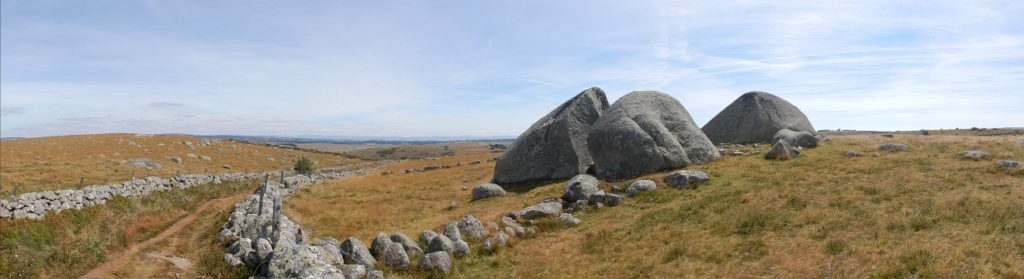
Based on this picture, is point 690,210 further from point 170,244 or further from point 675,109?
point 170,244

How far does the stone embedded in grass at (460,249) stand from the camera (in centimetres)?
1731

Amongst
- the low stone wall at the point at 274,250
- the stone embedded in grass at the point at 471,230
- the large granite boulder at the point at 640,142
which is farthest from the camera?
the large granite boulder at the point at 640,142

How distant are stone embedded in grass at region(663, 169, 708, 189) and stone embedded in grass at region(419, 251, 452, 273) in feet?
49.4

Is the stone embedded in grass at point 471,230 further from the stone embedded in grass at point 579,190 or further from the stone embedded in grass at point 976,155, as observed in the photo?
the stone embedded in grass at point 976,155

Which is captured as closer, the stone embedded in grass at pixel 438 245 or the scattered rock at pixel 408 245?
the stone embedded in grass at pixel 438 245

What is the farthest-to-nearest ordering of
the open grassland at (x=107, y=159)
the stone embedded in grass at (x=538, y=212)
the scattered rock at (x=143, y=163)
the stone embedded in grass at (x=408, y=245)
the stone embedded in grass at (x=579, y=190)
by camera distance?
the scattered rock at (x=143, y=163) < the open grassland at (x=107, y=159) < the stone embedded in grass at (x=579, y=190) < the stone embedded in grass at (x=538, y=212) < the stone embedded in grass at (x=408, y=245)

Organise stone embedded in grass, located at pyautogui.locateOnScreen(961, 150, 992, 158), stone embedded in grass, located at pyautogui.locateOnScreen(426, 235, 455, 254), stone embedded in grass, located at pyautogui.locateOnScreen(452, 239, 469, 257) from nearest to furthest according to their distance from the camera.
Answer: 1. stone embedded in grass, located at pyautogui.locateOnScreen(426, 235, 455, 254)
2. stone embedded in grass, located at pyautogui.locateOnScreen(452, 239, 469, 257)
3. stone embedded in grass, located at pyautogui.locateOnScreen(961, 150, 992, 158)

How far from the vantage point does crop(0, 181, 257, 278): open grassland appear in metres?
15.4

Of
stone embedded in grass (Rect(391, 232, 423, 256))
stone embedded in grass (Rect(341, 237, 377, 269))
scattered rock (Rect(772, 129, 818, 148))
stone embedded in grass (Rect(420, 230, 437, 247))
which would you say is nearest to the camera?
stone embedded in grass (Rect(341, 237, 377, 269))

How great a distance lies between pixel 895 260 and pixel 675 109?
85.4 ft

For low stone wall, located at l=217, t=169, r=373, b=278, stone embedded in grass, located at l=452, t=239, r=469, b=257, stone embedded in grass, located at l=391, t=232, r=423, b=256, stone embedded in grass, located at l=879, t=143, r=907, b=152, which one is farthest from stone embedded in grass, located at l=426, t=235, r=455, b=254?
stone embedded in grass, located at l=879, t=143, r=907, b=152

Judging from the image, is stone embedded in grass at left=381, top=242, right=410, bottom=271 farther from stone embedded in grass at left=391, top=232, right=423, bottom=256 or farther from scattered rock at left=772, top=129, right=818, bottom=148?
scattered rock at left=772, top=129, right=818, bottom=148

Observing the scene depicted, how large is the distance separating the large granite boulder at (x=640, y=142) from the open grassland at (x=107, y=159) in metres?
42.1

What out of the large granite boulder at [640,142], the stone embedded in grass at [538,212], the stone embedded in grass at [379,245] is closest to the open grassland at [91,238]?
the stone embedded in grass at [379,245]
